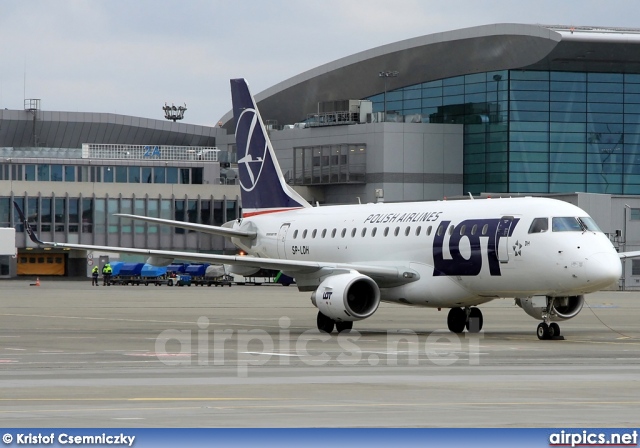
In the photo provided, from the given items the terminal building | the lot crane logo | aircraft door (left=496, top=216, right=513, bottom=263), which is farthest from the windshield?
the terminal building

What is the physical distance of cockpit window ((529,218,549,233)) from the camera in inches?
1330

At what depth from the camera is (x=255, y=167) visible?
1801 inches

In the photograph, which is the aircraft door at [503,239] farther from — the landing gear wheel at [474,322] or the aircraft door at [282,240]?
the aircraft door at [282,240]

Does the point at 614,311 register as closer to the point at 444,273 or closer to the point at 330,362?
the point at 444,273

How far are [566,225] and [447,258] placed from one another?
3.75 meters

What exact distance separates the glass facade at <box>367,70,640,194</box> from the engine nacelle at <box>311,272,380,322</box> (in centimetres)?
6969

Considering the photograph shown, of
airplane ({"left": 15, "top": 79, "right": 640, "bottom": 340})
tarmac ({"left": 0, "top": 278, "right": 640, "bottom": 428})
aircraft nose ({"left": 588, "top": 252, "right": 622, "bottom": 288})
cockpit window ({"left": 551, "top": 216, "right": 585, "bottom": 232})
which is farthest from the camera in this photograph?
cockpit window ({"left": 551, "top": 216, "right": 585, "bottom": 232})

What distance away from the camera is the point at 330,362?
25734 millimetres

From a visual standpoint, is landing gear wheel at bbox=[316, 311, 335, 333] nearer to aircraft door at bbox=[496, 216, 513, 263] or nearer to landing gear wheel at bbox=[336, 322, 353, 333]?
landing gear wheel at bbox=[336, 322, 353, 333]

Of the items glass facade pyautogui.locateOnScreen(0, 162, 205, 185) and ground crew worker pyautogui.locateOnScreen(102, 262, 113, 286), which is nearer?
ground crew worker pyautogui.locateOnScreen(102, 262, 113, 286)

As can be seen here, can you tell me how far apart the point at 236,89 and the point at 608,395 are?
29.3 m

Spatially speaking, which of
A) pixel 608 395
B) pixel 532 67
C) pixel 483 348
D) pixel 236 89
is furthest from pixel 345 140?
pixel 608 395

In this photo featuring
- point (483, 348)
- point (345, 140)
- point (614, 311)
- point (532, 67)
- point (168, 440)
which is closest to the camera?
point (168, 440)

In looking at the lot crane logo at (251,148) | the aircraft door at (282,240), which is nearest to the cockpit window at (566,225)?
the aircraft door at (282,240)
